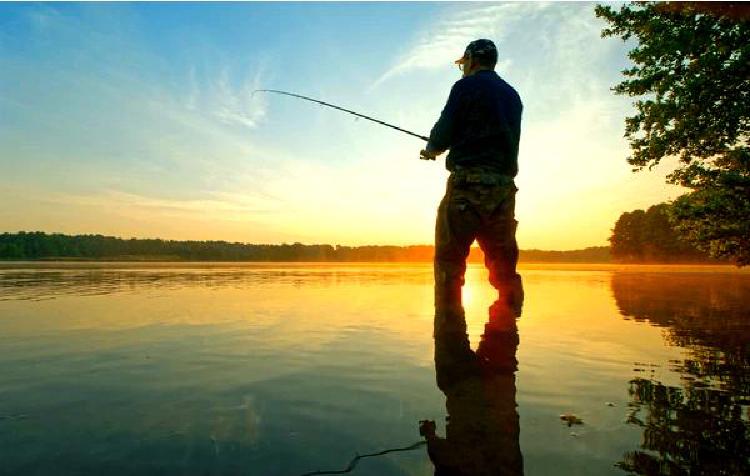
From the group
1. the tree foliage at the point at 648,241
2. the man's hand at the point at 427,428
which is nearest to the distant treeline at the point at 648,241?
the tree foliage at the point at 648,241

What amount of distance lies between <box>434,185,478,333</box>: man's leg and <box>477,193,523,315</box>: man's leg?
21cm

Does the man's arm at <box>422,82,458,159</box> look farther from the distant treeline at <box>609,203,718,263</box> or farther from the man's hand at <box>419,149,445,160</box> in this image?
the distant treeline at <box>609,203,718,263</box>

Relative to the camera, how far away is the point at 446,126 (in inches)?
208

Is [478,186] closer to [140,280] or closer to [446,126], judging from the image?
[446,126]

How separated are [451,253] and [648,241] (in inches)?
3875

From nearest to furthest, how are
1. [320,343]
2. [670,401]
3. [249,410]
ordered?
1. [249,410]
2. [670,401]
3. [320,343]

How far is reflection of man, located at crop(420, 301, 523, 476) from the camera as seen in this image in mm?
2336

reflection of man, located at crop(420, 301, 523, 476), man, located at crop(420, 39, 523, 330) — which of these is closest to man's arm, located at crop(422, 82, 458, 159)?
man, located at crop(420, 39, 523, 330)

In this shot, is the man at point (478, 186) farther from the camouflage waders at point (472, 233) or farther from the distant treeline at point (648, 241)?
the distant treeline at point (648, 241)

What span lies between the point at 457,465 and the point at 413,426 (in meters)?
0.59

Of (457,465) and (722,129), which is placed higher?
(722,129)

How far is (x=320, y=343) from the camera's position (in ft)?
19.5

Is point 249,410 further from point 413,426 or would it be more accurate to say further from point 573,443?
point 573,443

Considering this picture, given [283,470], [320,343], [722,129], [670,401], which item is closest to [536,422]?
[670,401]
